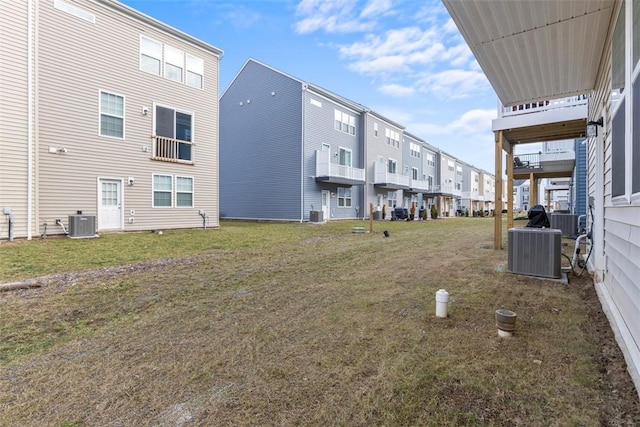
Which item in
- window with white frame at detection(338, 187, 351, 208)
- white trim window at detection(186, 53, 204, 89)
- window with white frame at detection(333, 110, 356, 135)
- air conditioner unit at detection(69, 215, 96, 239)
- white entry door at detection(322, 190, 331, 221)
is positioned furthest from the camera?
window with white frame at detection(338, 187, 351, 208)

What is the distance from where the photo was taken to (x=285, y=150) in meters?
20.4

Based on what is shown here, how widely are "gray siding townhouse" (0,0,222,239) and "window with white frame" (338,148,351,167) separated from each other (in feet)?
32.6

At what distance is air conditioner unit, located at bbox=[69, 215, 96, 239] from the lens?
10.1 metres

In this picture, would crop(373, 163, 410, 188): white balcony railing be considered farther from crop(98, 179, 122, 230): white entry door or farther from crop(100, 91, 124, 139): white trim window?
crop(98, 179, 122, 230): white entry door

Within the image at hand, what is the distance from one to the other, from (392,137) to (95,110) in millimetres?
22231

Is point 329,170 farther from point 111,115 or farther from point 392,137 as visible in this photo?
point 111,115

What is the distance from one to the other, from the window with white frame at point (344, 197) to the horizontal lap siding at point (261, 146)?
4.04 m

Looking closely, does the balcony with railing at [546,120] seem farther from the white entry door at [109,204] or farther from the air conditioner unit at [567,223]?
the white entry door at [109,204]

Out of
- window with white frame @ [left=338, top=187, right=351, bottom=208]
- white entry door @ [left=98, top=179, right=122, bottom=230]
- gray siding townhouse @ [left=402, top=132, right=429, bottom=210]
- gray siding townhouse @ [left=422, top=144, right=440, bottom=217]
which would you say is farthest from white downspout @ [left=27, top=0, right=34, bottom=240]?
gray siding townhouse @ [left=422, top=144, right=440, bottom=217]

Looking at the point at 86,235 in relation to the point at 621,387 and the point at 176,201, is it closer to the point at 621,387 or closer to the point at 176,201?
the point at 176,201

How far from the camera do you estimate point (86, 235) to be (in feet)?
33.8

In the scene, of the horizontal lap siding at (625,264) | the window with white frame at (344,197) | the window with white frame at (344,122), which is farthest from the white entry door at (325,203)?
the horizontal lap siding at (625,264)

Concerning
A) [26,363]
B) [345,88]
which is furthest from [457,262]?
[345,88]

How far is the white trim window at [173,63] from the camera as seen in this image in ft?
43.9
